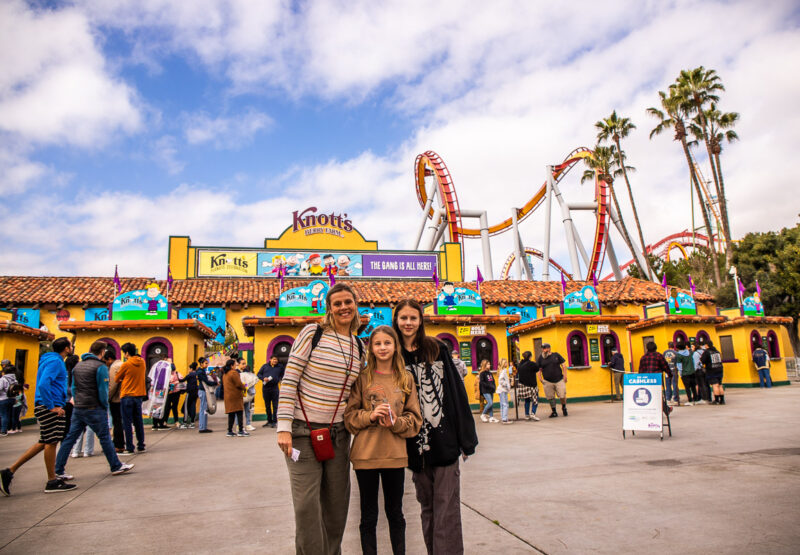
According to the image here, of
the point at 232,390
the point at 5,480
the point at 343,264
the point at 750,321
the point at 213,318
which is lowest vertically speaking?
the point at 5,480

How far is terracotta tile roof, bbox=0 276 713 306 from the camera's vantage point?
23.7 metres

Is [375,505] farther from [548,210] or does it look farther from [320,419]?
[548,210]

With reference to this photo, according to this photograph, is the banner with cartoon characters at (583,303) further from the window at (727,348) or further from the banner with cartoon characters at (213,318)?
the banner with cartoon characters at (213,318)

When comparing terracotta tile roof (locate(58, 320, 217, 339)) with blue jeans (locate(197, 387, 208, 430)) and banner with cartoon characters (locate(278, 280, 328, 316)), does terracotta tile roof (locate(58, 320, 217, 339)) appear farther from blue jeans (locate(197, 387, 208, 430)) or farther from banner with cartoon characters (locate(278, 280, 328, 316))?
blue jeans (locate(197, 387, 208, 430))

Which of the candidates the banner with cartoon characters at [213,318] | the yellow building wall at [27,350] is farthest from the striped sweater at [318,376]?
the banner with cartoon characters at [213,318]

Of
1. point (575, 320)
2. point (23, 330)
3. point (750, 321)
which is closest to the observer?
point (23, 330)

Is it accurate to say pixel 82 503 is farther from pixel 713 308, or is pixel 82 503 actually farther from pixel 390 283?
pixel 713 308

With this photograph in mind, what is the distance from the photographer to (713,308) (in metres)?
27.8

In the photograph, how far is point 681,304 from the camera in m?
19.9

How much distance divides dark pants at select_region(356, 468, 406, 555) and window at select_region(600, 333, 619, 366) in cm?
1771

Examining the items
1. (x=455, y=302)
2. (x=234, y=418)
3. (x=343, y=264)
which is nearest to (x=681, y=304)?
(x=455, y=302)

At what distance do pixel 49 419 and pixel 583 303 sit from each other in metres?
16.7

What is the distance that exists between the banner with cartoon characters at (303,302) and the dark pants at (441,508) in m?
13.5

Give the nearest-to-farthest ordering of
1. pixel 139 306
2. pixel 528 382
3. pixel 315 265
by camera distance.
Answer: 1. pixel 528 382
2. pixel 139 306
3. pixel 315 265
